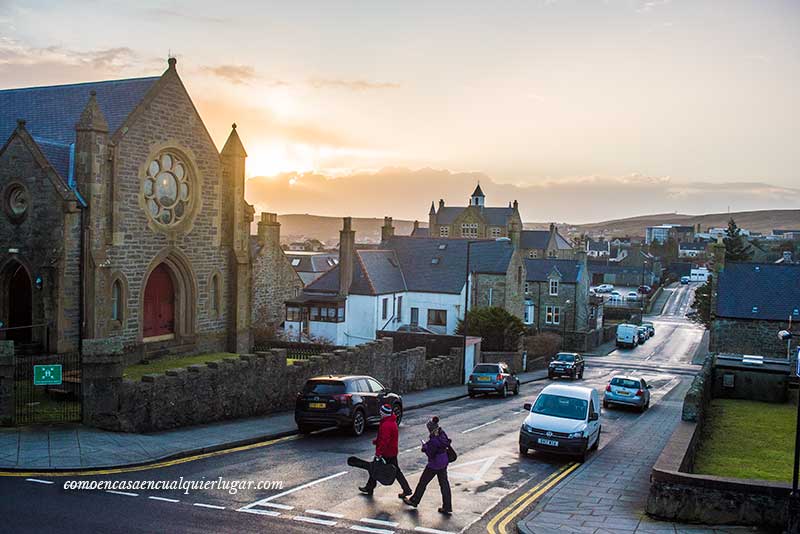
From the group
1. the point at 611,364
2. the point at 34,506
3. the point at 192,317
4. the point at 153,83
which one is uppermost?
the point at 153,83

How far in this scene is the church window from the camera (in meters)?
27.7

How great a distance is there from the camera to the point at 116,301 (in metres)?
26.2

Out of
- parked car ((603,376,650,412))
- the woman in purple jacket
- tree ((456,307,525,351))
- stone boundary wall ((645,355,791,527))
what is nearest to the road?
the woman in purple jacket

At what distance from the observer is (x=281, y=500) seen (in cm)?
1270

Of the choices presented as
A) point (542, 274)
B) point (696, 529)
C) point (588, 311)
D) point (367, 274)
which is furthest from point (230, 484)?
point (588, 311)

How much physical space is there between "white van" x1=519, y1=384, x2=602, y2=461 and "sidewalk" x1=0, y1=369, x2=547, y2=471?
21.2 ft

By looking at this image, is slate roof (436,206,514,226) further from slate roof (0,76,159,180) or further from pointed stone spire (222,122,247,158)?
slate roof (0,76,159,180)

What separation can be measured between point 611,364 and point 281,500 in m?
52.9

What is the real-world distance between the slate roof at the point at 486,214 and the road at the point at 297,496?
4470 inches

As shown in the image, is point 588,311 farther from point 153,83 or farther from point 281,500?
point 281,500

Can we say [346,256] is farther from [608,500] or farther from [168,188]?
[608,500]

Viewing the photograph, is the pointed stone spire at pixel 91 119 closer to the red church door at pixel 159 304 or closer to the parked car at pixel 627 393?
the red church door at pixel 159 304

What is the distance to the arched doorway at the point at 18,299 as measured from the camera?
25.5m

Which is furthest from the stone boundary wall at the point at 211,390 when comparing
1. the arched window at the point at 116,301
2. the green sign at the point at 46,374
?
the arched window at the point at 116,301
